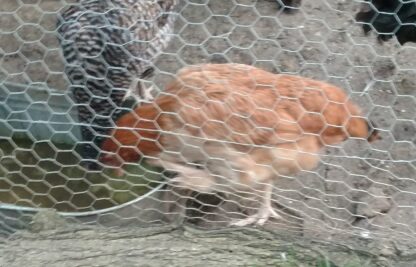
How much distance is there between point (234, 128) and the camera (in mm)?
1810

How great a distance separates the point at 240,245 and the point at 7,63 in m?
1.40

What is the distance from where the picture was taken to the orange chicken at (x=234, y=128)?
1.81 meters

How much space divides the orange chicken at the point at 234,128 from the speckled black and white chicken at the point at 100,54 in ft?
0.54

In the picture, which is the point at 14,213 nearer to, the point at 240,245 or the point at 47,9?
the point at 240,245

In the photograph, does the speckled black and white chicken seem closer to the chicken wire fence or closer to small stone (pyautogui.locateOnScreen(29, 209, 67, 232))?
the chicken wire fence

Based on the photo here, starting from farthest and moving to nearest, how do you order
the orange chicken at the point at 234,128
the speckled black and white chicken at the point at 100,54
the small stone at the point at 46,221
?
the speckled black and white chicken at the point at 100,54 < the small stone at the point at 46,221 < the orange chicken at the point at 234,128

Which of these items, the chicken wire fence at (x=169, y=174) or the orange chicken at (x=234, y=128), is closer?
the orange chicken at (x=234, y=128)

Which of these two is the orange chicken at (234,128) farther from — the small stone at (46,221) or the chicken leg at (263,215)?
the small stone at (46,221)

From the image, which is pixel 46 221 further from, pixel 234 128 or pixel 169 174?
pixel 234 128

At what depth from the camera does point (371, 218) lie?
6.96 ft

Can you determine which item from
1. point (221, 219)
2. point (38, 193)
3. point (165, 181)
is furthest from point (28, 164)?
point (221, 219)

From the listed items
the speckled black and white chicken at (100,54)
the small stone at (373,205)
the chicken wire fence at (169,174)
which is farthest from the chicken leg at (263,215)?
the speckled black and white chicken at (100,54)

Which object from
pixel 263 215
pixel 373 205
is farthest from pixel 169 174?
pixel 373 205

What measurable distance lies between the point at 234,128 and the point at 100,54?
0.55m
